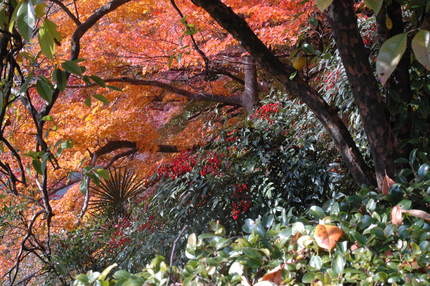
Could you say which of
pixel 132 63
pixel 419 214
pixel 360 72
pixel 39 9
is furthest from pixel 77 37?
pixel 132 63

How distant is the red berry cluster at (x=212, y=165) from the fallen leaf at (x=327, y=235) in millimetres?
1834

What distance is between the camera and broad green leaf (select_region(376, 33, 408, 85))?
0.50 m

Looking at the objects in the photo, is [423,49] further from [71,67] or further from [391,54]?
[71,67]

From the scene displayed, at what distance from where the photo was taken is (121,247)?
388 centimetres

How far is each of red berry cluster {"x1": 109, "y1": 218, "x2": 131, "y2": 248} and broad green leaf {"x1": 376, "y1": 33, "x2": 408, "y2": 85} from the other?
339cm

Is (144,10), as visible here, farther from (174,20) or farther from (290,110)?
(290,110)

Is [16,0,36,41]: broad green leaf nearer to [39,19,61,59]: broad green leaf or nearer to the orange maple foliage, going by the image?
[39,19,61,59]: broad green leaf

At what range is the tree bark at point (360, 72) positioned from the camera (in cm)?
134

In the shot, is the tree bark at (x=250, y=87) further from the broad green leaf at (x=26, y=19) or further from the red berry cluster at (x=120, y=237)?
the broad green leaf at (x=26, y=19)

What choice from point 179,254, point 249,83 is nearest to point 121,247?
point 179,254

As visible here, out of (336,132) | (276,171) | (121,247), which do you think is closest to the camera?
(336,132)

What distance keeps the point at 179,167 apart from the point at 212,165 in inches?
17.4

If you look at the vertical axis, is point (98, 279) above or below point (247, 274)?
above

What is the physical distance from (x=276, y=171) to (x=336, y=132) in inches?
41.4
